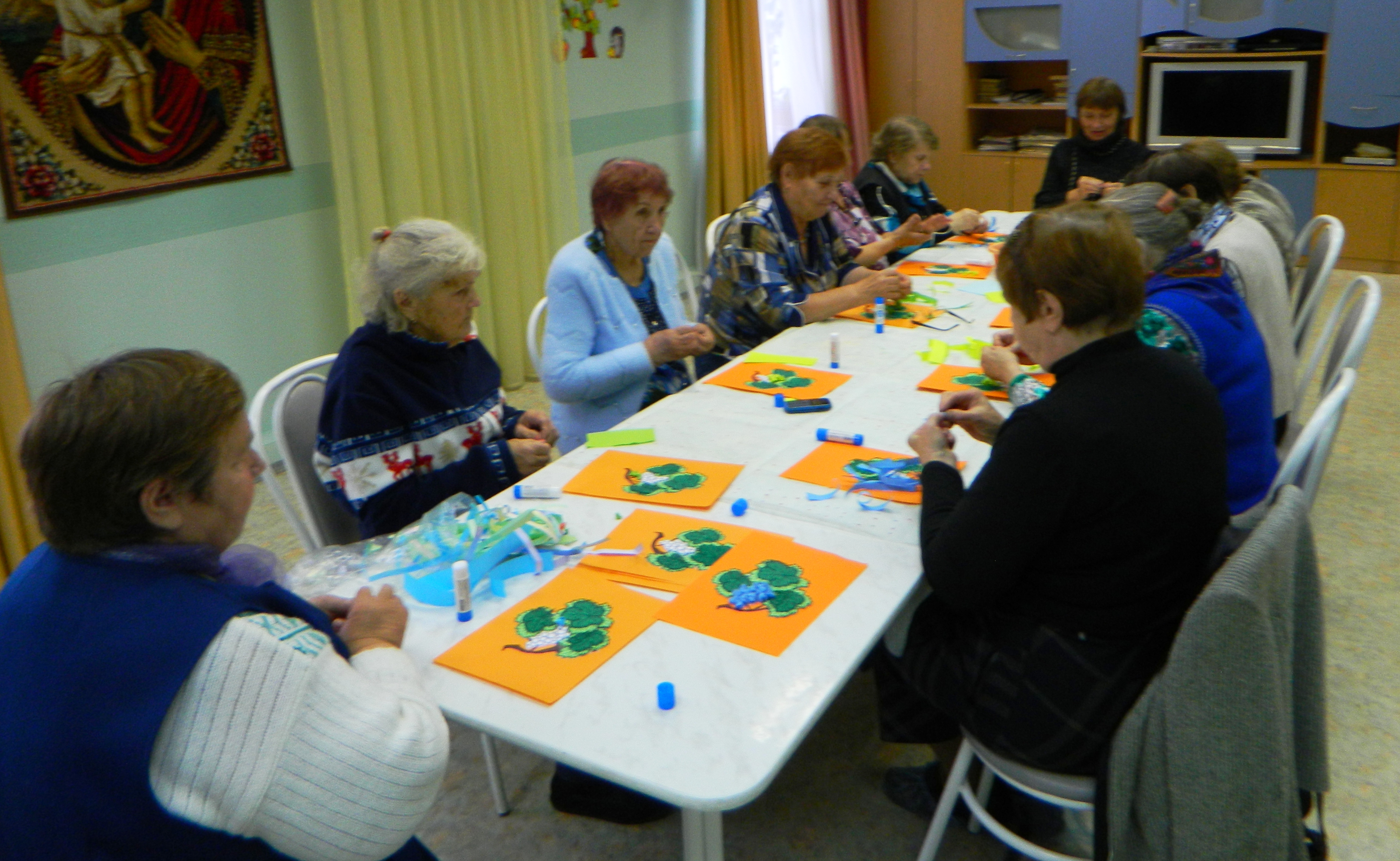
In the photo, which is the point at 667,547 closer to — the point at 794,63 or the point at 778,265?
the point at 778,265

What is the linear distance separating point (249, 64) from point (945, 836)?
126 inches

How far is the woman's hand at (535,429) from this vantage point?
2.25 meters

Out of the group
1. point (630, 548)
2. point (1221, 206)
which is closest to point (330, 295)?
point (630, 548)

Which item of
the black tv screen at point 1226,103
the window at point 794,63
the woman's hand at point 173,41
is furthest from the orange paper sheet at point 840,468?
the black tv screen at point 1226,103

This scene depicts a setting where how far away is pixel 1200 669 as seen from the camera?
1.28 metres

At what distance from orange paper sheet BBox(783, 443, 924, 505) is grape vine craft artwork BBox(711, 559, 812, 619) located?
1.04 feet

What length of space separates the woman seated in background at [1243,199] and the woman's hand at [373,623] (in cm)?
237

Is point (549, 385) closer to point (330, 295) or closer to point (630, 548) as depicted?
point (630, 548)

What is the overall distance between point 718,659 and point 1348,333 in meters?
1.84

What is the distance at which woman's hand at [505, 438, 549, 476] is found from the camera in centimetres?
211

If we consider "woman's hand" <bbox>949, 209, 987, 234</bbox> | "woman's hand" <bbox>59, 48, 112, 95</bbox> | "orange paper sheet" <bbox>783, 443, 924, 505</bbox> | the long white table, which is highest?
"woman's hand" <bbox>59, 48, 112, 95</bbox>

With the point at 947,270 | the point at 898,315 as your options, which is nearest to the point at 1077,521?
the point at 898,315

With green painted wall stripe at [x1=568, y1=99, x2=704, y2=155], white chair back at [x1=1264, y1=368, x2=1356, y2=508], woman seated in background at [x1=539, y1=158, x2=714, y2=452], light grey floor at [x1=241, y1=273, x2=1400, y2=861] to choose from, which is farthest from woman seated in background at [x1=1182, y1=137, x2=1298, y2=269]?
green painted wall stripe at [x1=568, y1=99, x2=704, y2=155]

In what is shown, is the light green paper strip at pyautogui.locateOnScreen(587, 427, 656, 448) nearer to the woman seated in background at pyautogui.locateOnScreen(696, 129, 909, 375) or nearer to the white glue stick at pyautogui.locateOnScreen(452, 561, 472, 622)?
the white glue stick at pyautogui.locateOnScreen(452, 561, 472, 622)
